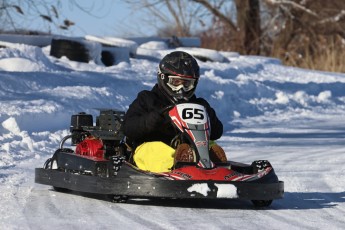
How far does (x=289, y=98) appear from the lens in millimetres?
21875

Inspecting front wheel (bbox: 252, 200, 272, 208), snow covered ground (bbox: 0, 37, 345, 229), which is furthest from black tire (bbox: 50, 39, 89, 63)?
front wheel (bbox: 252, 200, 272, 208)

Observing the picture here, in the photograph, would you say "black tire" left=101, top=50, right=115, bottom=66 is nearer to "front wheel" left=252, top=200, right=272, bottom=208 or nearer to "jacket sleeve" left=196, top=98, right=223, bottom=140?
"jacket sleeve" left=196, top=98, right=223, bottom=140

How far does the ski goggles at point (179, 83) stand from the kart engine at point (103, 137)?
0.64m

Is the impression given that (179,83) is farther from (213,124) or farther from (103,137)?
(103,137)

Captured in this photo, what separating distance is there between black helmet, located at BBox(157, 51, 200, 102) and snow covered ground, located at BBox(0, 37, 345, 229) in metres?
0.85

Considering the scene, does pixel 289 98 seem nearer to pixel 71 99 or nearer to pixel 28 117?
pixel 71 99

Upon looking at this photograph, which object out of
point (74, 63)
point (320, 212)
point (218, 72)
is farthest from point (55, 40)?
point (320, 212)

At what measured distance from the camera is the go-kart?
24.2 ft

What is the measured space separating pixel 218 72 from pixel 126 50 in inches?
93.3

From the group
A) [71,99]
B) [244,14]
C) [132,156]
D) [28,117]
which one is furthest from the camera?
[244,14]

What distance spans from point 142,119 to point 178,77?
1.53 ft

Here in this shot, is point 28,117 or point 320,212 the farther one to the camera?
point 28,117

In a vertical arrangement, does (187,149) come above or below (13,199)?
above

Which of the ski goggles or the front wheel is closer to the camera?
the front wheel
